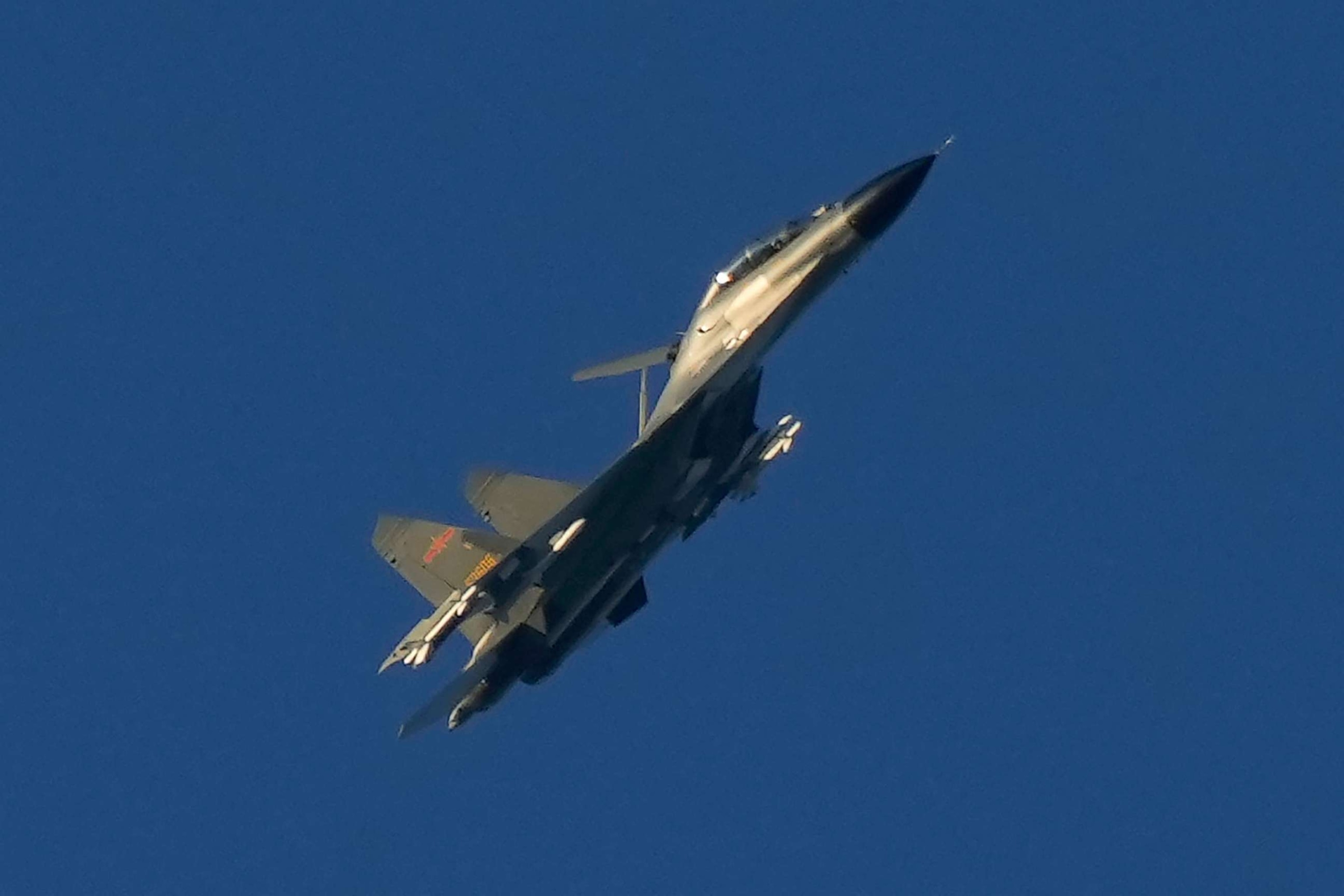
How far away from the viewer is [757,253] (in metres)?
45.1

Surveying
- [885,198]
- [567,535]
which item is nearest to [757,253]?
[885,198]

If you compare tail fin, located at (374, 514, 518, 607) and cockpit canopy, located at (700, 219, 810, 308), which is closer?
cockpit canopy, located at (700, 219, 810, 308)

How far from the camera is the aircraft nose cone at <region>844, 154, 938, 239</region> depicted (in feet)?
140

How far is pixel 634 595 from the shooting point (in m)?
48.6

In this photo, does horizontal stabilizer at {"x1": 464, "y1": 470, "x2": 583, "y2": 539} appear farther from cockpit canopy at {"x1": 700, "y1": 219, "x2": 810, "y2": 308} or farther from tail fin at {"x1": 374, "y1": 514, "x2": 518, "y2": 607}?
cockpit canopy at {"x1": 700, "y1": 219, "x2": 810, "y2": 308}

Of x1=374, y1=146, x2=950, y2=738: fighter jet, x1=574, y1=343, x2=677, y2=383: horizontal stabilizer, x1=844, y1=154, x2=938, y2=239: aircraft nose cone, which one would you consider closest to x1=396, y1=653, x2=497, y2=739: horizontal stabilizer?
x1=374, y1=146, x2=950, y2=738: fighter jet

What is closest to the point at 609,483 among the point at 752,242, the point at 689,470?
the point at 689,470

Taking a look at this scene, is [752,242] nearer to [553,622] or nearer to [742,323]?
[742,323]

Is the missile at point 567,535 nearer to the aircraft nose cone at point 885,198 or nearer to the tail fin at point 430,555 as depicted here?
the tail fin at point 430,555

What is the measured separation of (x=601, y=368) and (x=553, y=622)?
5524mm

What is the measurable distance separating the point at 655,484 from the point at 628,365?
2.71 m

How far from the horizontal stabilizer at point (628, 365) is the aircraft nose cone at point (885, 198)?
518 centimetres

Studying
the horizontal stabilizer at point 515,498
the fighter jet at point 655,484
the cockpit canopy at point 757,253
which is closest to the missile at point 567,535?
the fighter jet at point 655,484

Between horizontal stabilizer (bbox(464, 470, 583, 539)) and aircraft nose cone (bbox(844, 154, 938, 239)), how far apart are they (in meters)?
8.99
